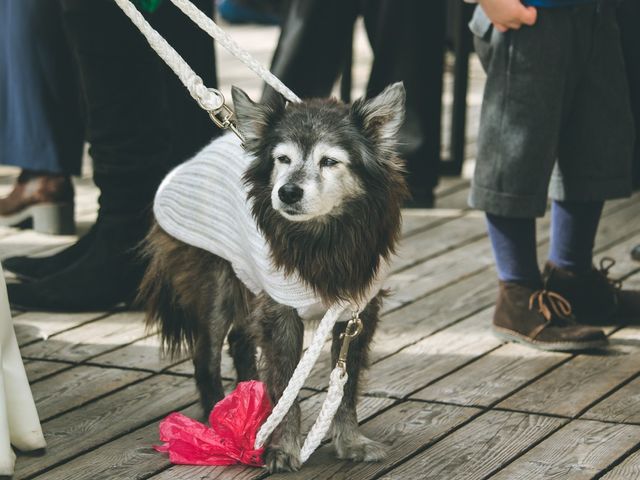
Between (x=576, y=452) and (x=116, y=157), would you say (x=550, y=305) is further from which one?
(x=116, y=157)

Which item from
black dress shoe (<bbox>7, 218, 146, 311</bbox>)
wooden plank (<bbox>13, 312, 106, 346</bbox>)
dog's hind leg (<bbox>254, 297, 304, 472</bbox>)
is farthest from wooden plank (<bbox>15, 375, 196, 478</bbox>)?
black dress shoe (<bbox>7, 218, 146, 311</bbox>)

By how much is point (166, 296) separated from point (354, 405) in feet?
2.15

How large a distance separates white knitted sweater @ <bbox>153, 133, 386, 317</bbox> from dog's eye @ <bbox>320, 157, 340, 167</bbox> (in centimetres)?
25

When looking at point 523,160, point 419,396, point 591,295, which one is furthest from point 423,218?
point 419,396

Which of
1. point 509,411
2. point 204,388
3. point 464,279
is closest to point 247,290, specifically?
point 204,388

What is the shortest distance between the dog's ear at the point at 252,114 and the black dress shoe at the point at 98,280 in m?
1.31

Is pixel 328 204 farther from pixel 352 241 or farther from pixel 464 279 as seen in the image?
pixel 464 279

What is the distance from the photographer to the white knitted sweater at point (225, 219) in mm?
2719

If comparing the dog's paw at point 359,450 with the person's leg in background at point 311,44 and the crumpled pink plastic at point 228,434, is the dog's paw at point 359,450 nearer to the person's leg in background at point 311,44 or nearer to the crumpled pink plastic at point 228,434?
the crumpled pink plastic at point 228,434

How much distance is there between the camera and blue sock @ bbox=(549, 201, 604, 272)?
146 inches

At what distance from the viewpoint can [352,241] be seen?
8.77 ft

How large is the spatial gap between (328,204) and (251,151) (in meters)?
0.25

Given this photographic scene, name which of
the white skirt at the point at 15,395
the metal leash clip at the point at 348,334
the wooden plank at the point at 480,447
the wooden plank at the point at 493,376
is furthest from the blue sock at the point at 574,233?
the white skirt at the point at 15,395

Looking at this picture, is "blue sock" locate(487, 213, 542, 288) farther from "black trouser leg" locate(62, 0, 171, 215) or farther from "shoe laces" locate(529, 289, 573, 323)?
"black trouser leg" locate(62, 0, 171, 215)
